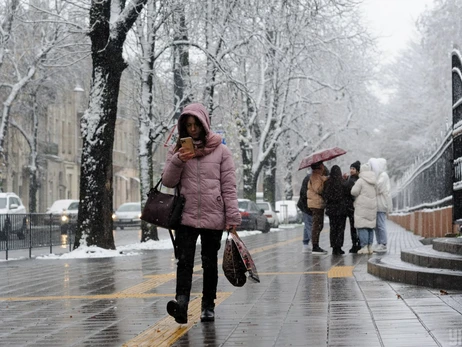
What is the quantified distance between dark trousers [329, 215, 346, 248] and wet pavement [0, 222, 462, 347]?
4.78 m

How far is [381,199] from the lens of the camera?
19859 mm

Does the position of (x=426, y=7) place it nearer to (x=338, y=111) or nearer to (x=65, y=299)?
(x=338, y=111)

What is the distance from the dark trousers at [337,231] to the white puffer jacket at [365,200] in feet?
1.44

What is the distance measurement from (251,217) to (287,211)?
67.8 ft

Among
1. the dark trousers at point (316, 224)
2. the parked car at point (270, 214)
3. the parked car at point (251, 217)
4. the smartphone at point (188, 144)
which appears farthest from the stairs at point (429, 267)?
the parked car at point (270, 214)

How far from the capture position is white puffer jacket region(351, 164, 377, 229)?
19453 mm

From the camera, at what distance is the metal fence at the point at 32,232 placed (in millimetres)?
22562

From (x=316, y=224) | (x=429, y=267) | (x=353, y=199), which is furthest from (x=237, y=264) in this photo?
(x=353, y=199)

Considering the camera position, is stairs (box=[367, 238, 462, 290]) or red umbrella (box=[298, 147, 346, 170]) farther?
red umbrella (box=[298, 147, 346, 170])

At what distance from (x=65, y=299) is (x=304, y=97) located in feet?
134

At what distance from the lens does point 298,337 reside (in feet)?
24.9

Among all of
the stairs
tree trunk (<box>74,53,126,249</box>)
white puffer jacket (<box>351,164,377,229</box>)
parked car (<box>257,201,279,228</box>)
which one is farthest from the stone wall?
parked car (<box>257,201,279,228</box>)

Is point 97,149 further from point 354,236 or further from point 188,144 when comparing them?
point 188,144

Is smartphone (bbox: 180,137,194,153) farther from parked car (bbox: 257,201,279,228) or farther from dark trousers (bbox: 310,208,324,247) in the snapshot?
parked car (bbox: 257,201,279,228)
